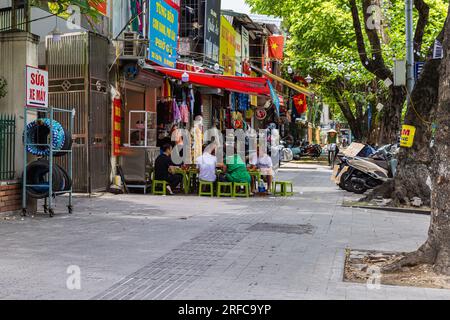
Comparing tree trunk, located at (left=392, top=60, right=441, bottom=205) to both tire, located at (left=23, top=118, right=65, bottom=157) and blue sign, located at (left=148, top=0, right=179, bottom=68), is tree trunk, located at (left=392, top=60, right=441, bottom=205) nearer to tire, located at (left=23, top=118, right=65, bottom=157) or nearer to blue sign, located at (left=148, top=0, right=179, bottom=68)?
blue sign, located at (left=148, top=0, right=179, bottom=68)

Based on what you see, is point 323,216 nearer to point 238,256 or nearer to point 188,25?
point 238,256

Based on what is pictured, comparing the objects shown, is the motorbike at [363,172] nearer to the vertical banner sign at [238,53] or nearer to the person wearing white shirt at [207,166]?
the person wearing white shirt at [207,166]

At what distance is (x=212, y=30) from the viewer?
22359 millimetres

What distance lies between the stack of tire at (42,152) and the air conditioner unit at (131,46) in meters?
4.93

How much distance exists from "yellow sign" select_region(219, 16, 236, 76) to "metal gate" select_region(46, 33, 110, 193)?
33.6ft

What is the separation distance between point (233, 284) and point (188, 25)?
17141 millimetres

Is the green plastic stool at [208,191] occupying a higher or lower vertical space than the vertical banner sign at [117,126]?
lower

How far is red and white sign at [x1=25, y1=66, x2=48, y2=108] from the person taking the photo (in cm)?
1073

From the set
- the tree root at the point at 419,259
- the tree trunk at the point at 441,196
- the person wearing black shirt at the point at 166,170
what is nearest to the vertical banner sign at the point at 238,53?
the person wearing black shirt at the point at 166,170

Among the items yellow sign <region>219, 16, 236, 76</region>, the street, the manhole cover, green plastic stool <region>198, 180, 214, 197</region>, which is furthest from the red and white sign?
yellow sign <region>219, 16, 236, 76</region>

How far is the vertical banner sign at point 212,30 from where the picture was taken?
2162cm

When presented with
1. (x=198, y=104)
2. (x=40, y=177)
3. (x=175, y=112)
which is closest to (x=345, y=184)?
(x=175, y=112)

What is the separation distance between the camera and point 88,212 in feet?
38.1
